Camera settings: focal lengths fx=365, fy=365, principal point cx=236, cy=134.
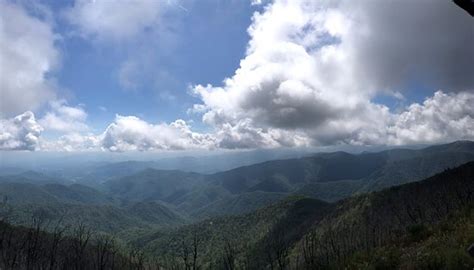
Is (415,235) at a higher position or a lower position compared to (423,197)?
higher

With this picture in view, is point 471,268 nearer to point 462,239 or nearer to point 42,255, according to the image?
point 462,239

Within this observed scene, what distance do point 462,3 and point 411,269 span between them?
1158 centimetres

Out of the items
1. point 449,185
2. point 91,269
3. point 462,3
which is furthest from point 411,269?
point 449,185

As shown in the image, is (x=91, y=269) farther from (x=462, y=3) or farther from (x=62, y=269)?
A: (x=462, y=3)

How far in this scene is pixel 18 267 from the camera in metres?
72.5

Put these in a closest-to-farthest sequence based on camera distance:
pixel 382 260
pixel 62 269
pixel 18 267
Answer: pixel 382 260 < pixel 18 267 < pixel 62 269

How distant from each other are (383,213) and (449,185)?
35.7 meters

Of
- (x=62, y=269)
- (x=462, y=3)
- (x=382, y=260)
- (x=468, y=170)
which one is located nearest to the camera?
(x=462, y=3)

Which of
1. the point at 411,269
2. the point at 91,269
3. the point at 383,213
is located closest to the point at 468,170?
the point at 383,213

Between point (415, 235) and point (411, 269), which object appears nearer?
point (411, 269)

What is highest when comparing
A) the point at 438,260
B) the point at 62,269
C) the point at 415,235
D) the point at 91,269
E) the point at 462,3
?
the point at 462,3

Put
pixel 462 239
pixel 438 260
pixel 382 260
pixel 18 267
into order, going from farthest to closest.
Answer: pixel 18 267 < pixel 382 260 < pixel 462 239 < pixel 438 260

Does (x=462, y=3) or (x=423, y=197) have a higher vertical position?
(x=462, y=3)

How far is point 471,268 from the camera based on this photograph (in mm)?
12852
